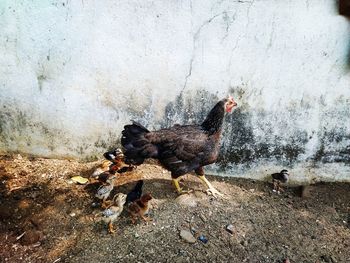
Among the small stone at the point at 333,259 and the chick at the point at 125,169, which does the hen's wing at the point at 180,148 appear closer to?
the chick at the point at 125,169

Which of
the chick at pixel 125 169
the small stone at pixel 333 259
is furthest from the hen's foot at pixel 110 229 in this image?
the small stone at pixel 333 259

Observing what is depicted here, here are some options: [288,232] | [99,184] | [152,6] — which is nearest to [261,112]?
[288,232]

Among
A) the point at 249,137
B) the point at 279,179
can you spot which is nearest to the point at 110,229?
the point at 249,137

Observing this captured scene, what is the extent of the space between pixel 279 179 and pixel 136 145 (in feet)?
7.53

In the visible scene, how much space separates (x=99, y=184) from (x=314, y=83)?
344 cm

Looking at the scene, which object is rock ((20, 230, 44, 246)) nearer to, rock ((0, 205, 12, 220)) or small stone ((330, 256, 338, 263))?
rock ((0, 205, 12, 220))

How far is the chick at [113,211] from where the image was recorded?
4.35 m

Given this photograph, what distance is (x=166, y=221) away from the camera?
4680 millimetres

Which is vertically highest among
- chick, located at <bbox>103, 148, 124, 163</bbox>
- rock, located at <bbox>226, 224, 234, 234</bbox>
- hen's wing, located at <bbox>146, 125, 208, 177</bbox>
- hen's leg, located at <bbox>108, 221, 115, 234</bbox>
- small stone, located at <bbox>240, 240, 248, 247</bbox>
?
hen's wing, located at <bbox>146, 125, 208, 177</bbox>

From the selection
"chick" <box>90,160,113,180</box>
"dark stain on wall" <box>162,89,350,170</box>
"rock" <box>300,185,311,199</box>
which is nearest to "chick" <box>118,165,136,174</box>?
"chick" <box>90,160,113,180</box>

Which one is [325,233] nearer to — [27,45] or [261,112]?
[261,112]

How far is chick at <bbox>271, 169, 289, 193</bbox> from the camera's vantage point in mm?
5434

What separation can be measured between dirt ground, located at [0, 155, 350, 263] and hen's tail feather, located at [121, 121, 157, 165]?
0.59 m

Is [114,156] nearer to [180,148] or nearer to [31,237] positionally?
[180,148]
